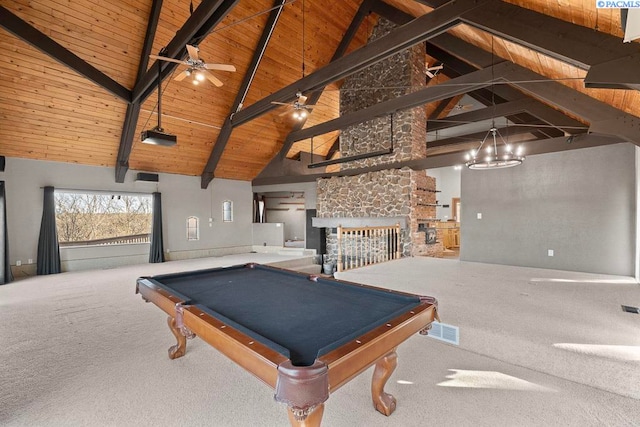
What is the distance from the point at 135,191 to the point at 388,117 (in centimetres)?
762

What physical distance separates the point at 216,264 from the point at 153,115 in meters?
Answer: 4.17

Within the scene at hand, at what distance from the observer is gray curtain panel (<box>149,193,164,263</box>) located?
8.48m

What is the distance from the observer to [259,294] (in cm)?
234

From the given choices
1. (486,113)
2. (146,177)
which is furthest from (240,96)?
(486,113)

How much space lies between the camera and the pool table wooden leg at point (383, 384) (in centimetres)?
192

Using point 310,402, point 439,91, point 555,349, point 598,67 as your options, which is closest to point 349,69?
point 439,91

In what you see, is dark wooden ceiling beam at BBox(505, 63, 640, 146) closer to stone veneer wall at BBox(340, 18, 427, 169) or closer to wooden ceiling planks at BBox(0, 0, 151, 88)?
stone veneer wall at BBox(340, 18, 427, 169)

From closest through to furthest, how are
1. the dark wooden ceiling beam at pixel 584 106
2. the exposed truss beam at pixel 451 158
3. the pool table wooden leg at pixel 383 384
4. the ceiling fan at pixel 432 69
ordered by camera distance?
the pool table wooden leg at pixel 383 384 < the dark wooden ceiling beam at pixel 584 106 < the exposed truss beam at pixel 451 158 < the ceiling fan at pixel 432 69

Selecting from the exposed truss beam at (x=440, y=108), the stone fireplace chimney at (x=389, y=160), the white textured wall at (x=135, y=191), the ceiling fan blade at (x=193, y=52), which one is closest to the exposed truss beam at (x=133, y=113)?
the white textured wall at (x=135, y=191)

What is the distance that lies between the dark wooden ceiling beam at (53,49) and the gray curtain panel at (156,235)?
11.7 ft

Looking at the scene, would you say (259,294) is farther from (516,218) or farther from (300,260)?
(300,260)

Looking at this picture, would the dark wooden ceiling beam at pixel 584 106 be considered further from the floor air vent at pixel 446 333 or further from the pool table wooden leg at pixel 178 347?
the pool table wooden leg at pixel 178 347

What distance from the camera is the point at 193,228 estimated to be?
9594mm

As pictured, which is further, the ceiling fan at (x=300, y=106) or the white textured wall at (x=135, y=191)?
the white textured wall at (x=135, y=191)
